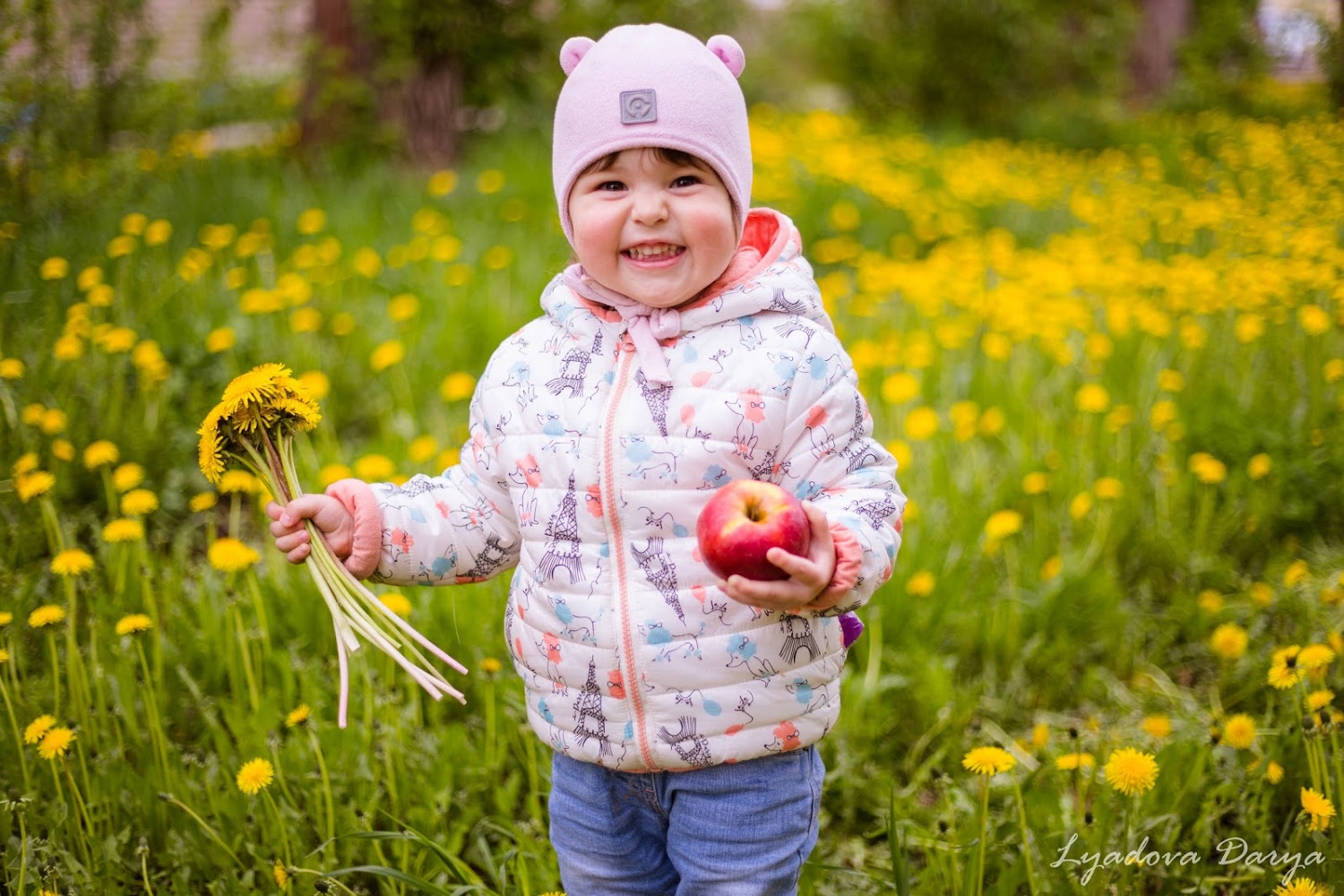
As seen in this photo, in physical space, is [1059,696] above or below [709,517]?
below

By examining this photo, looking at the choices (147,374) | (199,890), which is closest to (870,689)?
(199,890)

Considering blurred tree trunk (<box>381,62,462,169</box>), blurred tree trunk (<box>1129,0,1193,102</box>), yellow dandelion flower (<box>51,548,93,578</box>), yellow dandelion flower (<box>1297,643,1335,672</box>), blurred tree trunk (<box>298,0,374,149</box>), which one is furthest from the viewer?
blurred tree trunk (<box>1129,0,1193,102</box>)

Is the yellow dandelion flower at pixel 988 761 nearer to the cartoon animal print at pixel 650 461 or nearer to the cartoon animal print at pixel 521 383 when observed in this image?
the cartoon animal print at pixel 650 461

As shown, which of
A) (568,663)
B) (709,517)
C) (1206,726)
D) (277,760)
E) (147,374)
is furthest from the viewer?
(147,374)

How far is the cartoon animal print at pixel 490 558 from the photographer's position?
5.17ft

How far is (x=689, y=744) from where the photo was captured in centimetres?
138

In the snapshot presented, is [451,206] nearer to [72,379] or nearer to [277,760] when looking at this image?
[72,379]

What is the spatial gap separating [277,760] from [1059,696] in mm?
1723

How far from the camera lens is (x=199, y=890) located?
1.80 meters

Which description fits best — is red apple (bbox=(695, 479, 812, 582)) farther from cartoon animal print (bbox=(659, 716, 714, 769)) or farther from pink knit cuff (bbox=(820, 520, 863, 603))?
cartoon animal print (bbox=(659, 716, 714, 769))

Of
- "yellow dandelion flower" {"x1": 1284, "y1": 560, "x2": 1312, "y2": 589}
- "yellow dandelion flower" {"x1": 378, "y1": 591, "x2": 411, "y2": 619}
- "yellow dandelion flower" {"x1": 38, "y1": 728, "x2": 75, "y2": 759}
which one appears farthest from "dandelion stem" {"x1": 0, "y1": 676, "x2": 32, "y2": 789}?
"yellow dandelion flower" {"x1": 1284, "y1": 560, "x2": 1312, "y2": 589}

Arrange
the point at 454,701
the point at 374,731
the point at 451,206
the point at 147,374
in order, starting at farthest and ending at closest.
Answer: the point at 451,206 → the point at 147,374 → the point at 454,701 → the point at 374,731

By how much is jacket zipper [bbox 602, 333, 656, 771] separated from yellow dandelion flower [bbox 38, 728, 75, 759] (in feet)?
3.06

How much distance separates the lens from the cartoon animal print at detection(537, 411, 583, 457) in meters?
1.41
